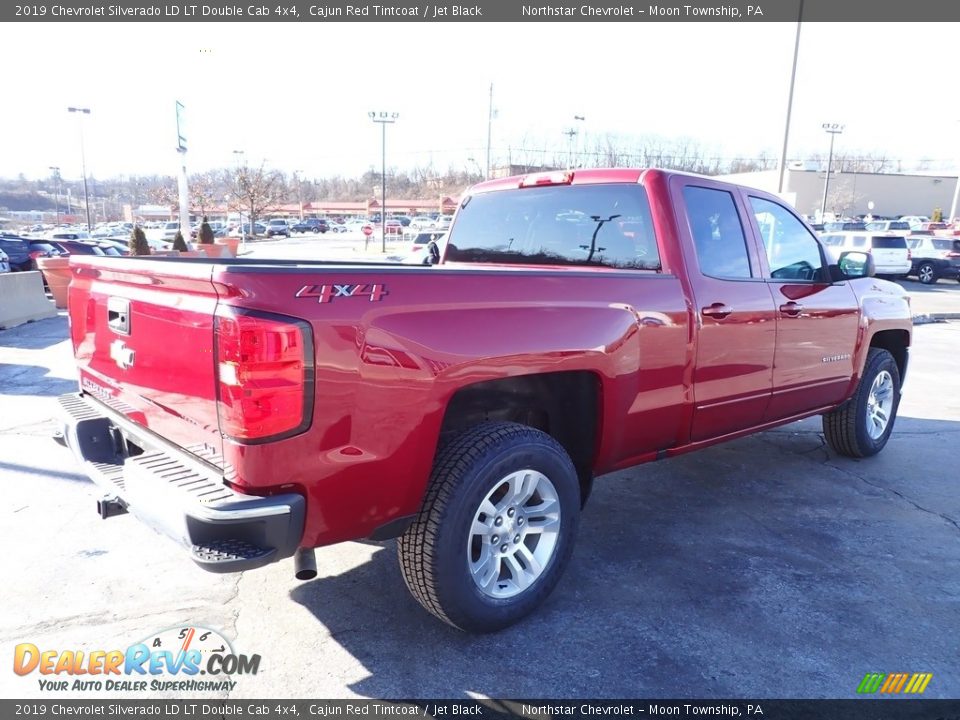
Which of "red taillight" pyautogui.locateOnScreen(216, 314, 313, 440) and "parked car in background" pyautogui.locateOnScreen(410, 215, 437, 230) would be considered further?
"parked car in background" pyautogui.locateOnScreen(410, 215, 437, 230)

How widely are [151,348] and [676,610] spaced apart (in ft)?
8.62

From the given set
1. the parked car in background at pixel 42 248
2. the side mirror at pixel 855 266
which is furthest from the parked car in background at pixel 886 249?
the parked car in background at pixel 42 248

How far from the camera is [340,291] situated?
7.47 feet

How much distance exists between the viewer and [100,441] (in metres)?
3.06

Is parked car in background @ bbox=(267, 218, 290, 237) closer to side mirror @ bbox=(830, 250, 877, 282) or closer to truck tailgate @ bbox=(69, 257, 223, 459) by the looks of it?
side mirror @ bbox=(830, 250, 877, 282)

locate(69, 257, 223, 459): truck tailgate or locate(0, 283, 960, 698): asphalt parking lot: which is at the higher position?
locate(69, 257, 223, 459): truck tailgate

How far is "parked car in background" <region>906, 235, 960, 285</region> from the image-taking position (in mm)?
24081

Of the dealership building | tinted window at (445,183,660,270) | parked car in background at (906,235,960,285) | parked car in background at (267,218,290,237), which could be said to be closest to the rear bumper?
tinted window at (445,183,660,270)

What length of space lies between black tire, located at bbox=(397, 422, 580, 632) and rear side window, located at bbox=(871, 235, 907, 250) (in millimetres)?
24719

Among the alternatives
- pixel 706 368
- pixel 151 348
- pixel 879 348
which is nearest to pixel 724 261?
pixel 706 368

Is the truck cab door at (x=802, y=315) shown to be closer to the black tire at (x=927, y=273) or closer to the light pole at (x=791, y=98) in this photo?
the light pole at (x=791, y=98)

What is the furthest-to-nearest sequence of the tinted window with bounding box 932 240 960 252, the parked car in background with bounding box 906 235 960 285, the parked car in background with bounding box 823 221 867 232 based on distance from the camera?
the parked car in background with bounding box 823 221 867 232 → the tinted window with bounding box 932 240 960 252 → the parked car in background with bounding box 906 235 960 285

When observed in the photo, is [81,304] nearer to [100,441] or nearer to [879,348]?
[100,441]
